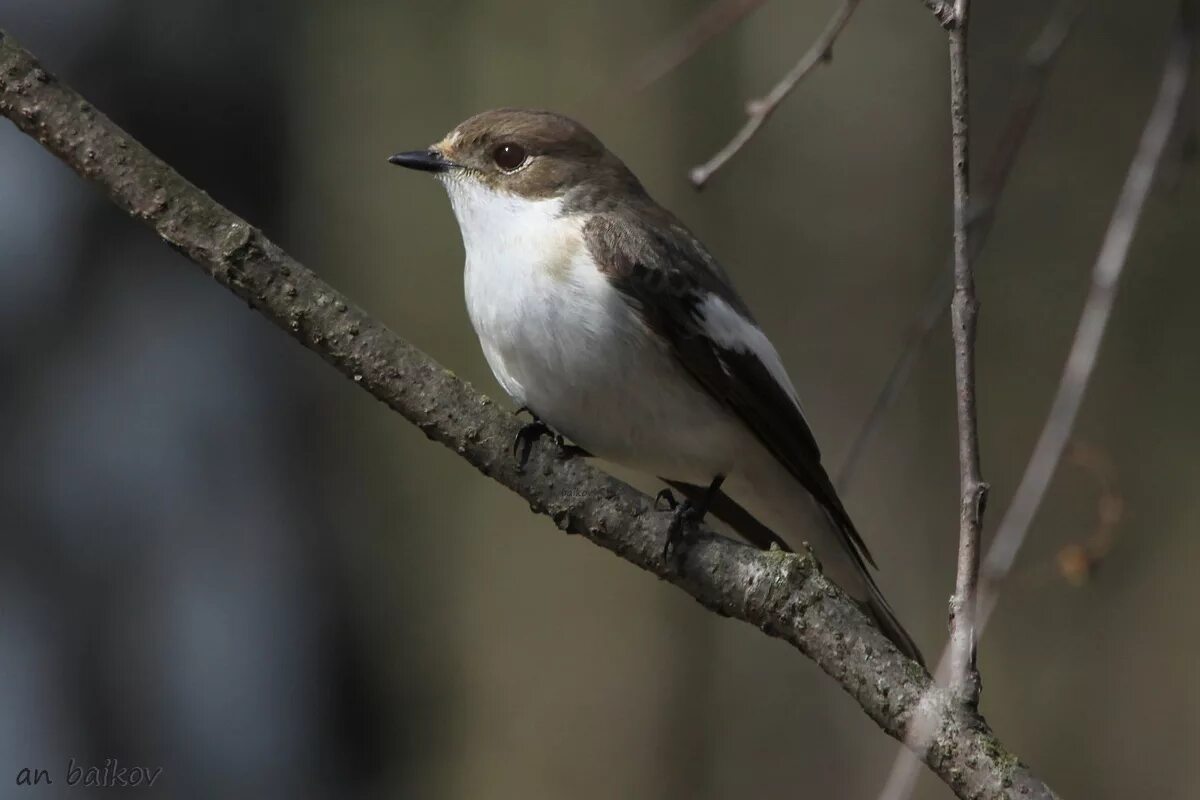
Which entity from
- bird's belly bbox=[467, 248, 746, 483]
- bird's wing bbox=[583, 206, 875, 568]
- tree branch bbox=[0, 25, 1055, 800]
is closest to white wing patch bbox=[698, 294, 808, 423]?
bird's wing bbox=[583, 206, 875, 568]

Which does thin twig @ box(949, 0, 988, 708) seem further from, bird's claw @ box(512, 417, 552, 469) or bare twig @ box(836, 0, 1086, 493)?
bird's claw @ box(512, 417, 552, 469)

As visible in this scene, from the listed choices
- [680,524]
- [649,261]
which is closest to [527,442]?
[680,524]

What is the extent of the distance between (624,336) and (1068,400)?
47.5 inches

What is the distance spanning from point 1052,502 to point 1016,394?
397 mm

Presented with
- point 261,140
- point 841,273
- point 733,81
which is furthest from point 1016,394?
point 261,140

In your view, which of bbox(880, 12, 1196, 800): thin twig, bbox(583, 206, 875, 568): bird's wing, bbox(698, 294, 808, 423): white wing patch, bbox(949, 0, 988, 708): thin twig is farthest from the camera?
bbox(698, 294, 808, 423): white wing patch

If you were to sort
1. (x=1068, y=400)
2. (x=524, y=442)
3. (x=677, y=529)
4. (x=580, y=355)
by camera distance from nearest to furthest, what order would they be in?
(x=1068, y=400) → (x=677, y=529) → (x=524, y=442) → (x=580, y=355)

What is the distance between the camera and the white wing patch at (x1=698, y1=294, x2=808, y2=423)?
3.40 metres

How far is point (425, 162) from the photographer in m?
3.56

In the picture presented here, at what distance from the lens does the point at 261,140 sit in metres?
6.34

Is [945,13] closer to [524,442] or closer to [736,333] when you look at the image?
[524,442]

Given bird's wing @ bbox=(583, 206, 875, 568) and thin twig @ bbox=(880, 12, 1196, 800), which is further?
bird's wing @ bbox=(583, 206, 875, 568)

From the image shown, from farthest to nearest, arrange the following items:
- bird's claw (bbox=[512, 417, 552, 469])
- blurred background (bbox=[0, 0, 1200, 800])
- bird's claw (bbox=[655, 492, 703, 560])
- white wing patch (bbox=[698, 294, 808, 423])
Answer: blurred background (bbox=[0, 0, 1200, 800]) → white wing patch (bbox=[698, 294, 808, 423]) → bird's claw (bbox=[512, 417, 552, 469]) → bird's claw (bbox=[655, 492, 703, 560])

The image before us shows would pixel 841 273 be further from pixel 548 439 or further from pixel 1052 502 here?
pixel 548 439
